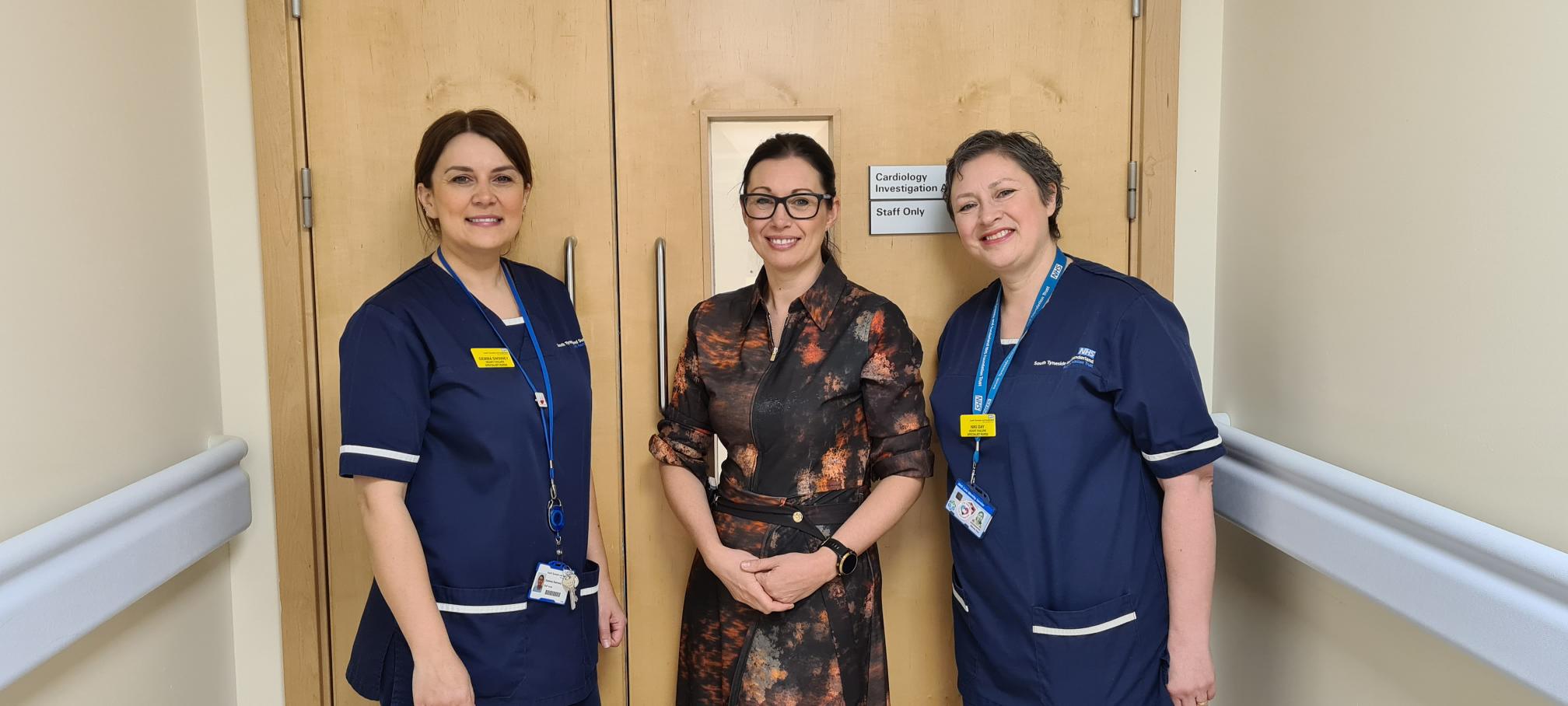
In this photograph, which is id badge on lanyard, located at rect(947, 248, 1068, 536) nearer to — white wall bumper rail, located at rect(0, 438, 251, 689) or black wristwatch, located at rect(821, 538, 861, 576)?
black wristwatch, located at rect(821, 538, 861, 576)

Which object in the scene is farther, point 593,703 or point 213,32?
point 213,32

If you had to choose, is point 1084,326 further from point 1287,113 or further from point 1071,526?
point 1287,113

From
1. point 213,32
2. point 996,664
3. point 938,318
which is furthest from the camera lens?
point 938,318

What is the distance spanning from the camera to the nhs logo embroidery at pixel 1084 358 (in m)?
1.63

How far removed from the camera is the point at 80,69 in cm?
157

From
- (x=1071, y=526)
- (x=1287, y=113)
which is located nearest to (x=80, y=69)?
(x=1071, y=526)

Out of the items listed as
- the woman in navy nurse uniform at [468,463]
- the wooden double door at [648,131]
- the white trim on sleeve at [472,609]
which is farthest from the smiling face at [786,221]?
the white trim on sleeve at [472,609]

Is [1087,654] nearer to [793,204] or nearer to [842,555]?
[842,555]

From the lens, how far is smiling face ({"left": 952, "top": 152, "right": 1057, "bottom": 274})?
5.60 ft

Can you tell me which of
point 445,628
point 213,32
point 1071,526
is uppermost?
point 213,32

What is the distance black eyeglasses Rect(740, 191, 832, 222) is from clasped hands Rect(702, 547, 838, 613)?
25.4 inches

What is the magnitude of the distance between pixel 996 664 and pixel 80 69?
75.1 inches

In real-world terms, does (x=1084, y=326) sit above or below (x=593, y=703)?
above

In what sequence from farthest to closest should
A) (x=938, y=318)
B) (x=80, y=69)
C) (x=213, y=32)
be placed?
(x=938, y=318)
(x=213, y=32)
(x=80, y=69)
